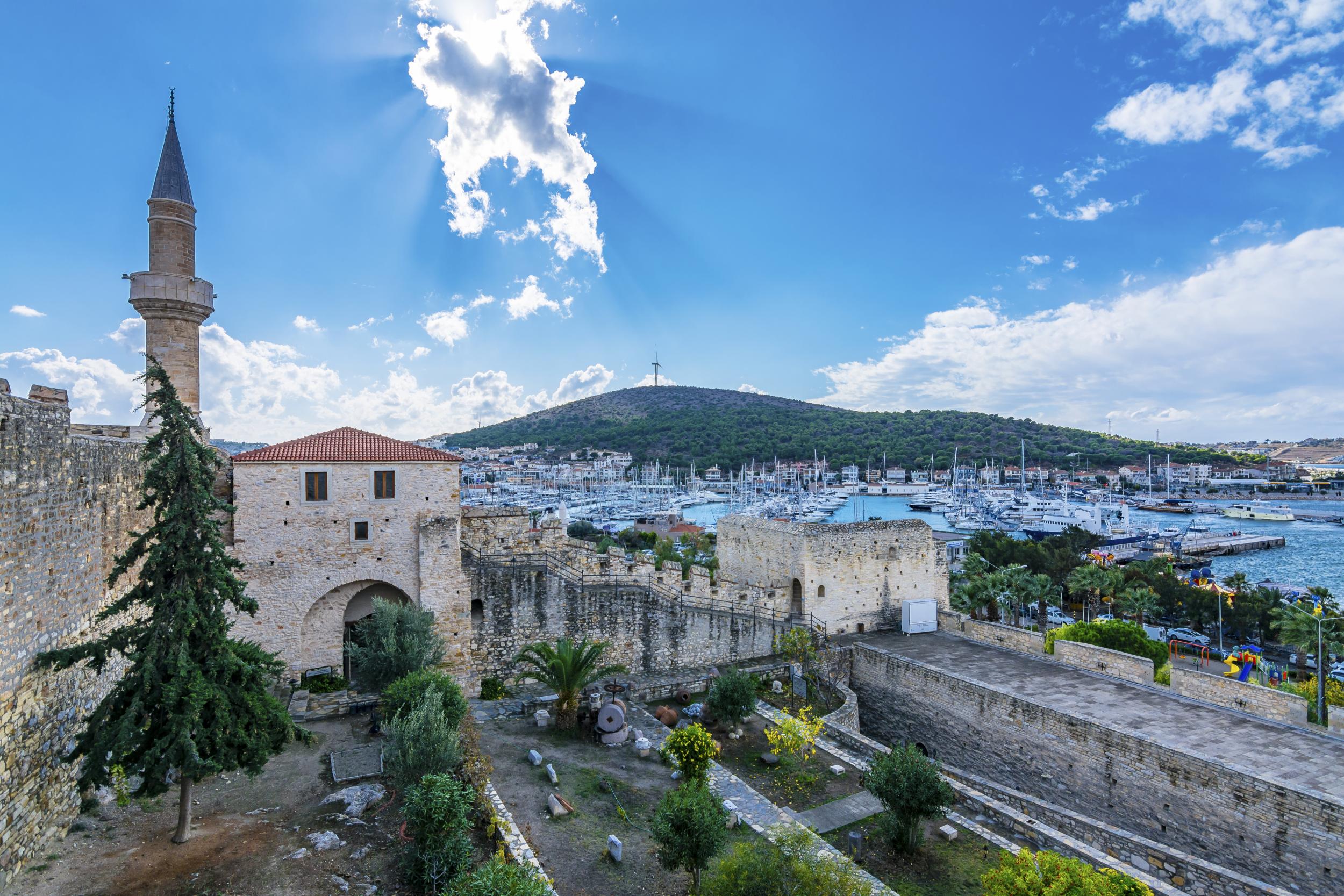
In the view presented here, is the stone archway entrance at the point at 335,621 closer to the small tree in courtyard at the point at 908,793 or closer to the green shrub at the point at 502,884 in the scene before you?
the green shrub at the point at 502,884

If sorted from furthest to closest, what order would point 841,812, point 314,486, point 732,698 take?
point 314,486 → point 732,698 → point 841,812

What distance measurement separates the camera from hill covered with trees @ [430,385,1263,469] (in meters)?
129

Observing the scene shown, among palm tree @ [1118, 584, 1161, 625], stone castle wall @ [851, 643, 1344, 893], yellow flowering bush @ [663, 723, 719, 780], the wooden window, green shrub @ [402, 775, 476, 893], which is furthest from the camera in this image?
palm tree @ [1118, 584, 1161, 625]

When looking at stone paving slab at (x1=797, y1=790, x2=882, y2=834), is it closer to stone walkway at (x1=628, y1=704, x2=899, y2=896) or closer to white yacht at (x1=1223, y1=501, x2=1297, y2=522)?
stone walkway at (x1=628, y1=704, x2=899, y2=896)

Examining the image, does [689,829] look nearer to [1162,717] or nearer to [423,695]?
[423,695]

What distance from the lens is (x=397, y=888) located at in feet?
26.2

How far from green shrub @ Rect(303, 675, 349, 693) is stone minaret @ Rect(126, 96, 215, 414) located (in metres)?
8.88

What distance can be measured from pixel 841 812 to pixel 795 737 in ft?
5.05

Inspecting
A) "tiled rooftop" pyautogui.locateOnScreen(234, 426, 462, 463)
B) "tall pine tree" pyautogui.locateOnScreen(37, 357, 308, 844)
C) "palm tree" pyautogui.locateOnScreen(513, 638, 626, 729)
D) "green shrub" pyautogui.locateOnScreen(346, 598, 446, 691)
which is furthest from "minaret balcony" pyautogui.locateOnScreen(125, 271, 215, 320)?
"palm tree" pyautogui.locateOnScreen(513, 638, 626, 729)

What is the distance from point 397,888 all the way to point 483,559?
10.6 meters

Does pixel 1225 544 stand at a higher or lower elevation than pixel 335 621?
lower

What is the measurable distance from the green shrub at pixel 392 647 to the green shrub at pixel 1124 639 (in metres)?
18.7

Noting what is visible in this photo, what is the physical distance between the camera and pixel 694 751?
1077cm

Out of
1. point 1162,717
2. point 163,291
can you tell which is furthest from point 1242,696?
point 163,291
